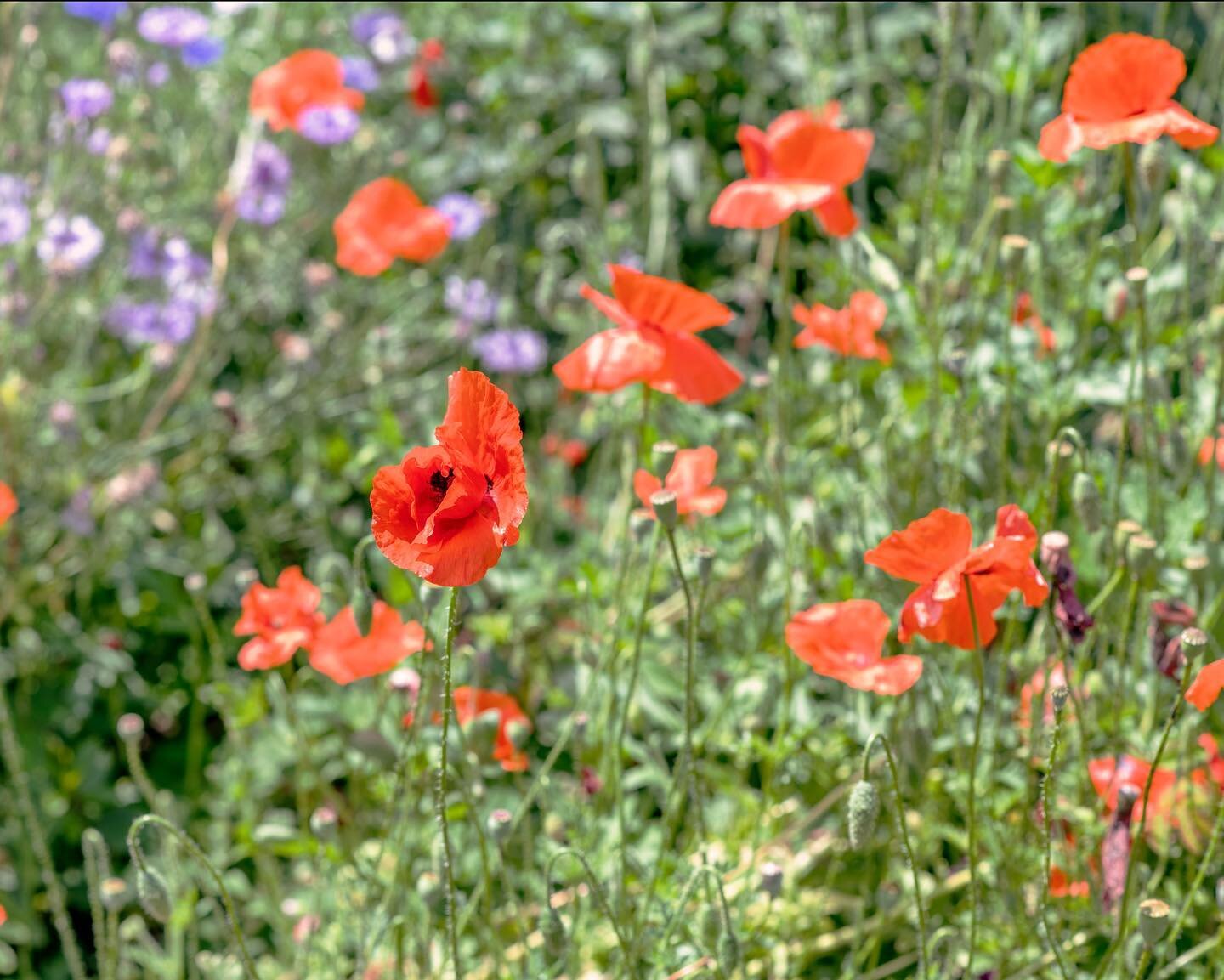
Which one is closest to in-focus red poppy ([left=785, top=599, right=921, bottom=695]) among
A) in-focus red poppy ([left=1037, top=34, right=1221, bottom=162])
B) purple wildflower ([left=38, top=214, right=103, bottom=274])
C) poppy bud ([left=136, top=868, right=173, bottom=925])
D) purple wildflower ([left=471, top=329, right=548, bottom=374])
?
in-focus red poppy ([left=1037, top=34, right=1221, bottom=162])

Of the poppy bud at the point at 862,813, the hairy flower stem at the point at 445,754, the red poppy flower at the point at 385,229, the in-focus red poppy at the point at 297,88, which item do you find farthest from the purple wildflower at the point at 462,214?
the poppy bud at the point at 862,813

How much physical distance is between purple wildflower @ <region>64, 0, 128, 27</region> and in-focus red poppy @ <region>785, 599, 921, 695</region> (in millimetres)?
1921

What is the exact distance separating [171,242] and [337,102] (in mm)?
671

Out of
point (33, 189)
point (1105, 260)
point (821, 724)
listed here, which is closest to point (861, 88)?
point (1105, 260)

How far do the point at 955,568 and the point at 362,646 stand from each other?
0.63 metres

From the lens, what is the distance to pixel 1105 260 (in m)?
2.31

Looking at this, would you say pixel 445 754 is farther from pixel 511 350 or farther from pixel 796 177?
pixel 511 350

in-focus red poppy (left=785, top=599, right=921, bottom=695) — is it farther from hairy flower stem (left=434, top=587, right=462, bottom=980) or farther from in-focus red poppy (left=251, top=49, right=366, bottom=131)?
in-focus red poppy (left=251, top=49, right=366, bottom=131)

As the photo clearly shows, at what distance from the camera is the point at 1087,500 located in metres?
1.54

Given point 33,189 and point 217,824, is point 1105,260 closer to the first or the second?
point 217,824

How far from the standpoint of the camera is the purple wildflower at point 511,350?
8.65 ft

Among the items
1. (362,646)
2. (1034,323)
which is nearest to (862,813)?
(362,646)

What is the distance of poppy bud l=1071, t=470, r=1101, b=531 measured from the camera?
152cm

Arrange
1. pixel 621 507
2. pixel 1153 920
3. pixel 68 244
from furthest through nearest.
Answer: pixel 68 244 < pixel 621 507 < pixel 1153 920
